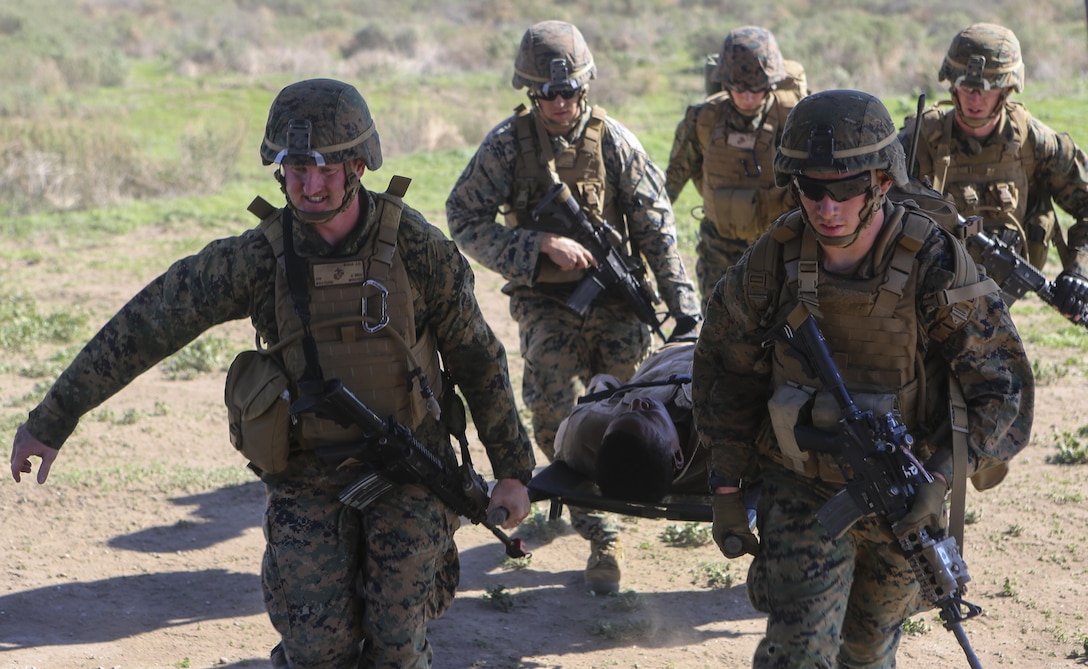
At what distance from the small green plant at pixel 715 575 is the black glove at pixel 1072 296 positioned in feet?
6.51

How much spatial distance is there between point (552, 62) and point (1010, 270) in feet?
7.81

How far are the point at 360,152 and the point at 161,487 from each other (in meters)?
3.84

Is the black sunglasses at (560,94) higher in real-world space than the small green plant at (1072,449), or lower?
higher

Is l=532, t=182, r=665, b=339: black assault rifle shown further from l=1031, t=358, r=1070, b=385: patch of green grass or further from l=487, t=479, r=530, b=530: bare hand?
l=1031, t=358, r=1070, b=385: patch of green grass

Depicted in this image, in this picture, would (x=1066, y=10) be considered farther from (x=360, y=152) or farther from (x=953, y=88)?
(x=360, y=152)

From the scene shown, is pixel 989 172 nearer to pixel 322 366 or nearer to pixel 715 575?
pixel 715 575

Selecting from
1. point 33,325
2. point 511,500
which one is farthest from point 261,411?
Answer: point 33,325

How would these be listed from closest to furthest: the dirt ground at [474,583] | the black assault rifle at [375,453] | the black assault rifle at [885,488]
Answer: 1. the black assault rifle at [885,488]
2. the black assault rifle at [375,453]
3. the dirt ground at [474,583]

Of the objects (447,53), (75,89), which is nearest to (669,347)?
(75,89)

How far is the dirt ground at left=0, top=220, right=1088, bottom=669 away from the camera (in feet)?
16.6

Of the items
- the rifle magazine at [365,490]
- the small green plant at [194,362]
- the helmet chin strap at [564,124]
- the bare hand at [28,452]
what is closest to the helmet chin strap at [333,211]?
the rifle magazine at [365,490]

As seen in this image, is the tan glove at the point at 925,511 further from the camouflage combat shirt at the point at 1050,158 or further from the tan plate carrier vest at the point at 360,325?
the camouflage combat shirt at the point at 1050,158

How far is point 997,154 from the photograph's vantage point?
244 inches

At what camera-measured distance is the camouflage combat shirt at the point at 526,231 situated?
5.71 metres
